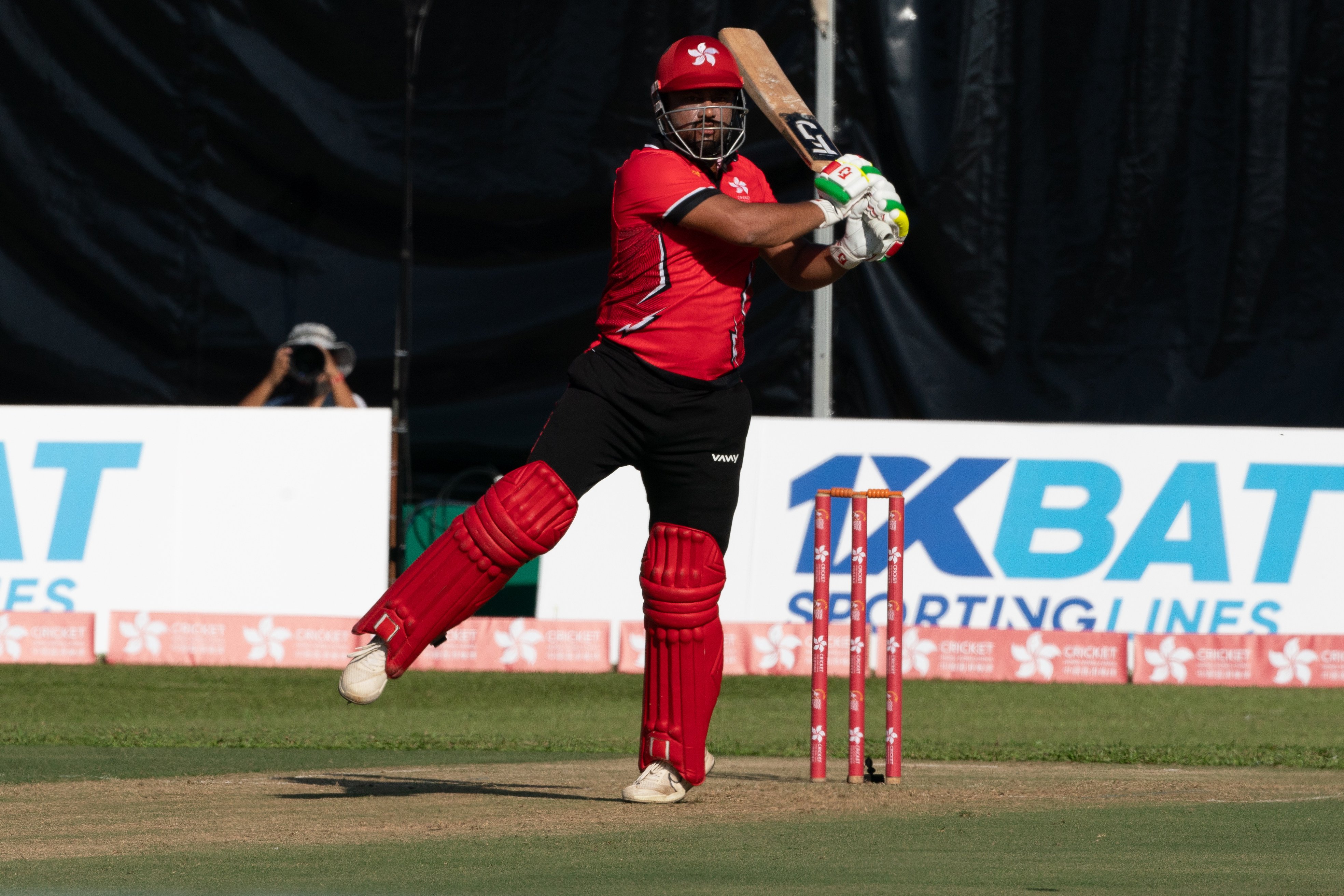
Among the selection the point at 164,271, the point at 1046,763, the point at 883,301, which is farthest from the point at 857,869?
the point at 164,271

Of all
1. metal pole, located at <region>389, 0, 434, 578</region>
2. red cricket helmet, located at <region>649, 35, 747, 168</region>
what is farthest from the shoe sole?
metal pole, located at <region>389, 0, 434, 578</region>

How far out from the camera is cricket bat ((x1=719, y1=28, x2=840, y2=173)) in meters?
4.63

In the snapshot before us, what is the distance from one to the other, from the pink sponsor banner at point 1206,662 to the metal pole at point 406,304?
4.25 meters

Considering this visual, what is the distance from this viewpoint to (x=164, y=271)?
11.4 meters

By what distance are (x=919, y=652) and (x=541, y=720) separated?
229 cm

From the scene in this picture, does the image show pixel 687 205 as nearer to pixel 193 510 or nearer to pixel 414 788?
pixel 414 788

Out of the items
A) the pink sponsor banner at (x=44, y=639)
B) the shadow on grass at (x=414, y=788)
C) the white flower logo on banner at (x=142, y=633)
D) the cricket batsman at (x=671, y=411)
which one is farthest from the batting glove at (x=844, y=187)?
the pink sponsor banner at (x=44, y=639)

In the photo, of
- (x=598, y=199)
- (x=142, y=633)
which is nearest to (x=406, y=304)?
(x=598, y=199)

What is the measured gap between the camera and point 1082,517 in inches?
351

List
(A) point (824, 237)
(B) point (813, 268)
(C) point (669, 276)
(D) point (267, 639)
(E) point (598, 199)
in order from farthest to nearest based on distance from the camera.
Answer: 1. (E) point (598, 199)
2. (A) point (824, 237)
3. (D) point (267, 639)
4. (B) point (813, 268)
5. (C) point (669, 276)

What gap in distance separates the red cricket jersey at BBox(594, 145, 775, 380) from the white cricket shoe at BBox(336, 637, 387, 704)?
0.94 meters

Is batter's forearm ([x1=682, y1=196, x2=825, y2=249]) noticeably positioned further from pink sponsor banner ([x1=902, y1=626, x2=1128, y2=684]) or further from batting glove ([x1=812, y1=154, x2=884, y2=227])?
pink sponsor banner ([x1=902, y1=626, x2=1128, y2=684])

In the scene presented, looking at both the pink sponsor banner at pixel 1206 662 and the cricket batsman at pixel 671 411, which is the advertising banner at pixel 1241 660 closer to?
the pink sponsor banner at pixel 1206 662

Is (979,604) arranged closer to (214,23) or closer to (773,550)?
(773,550)
